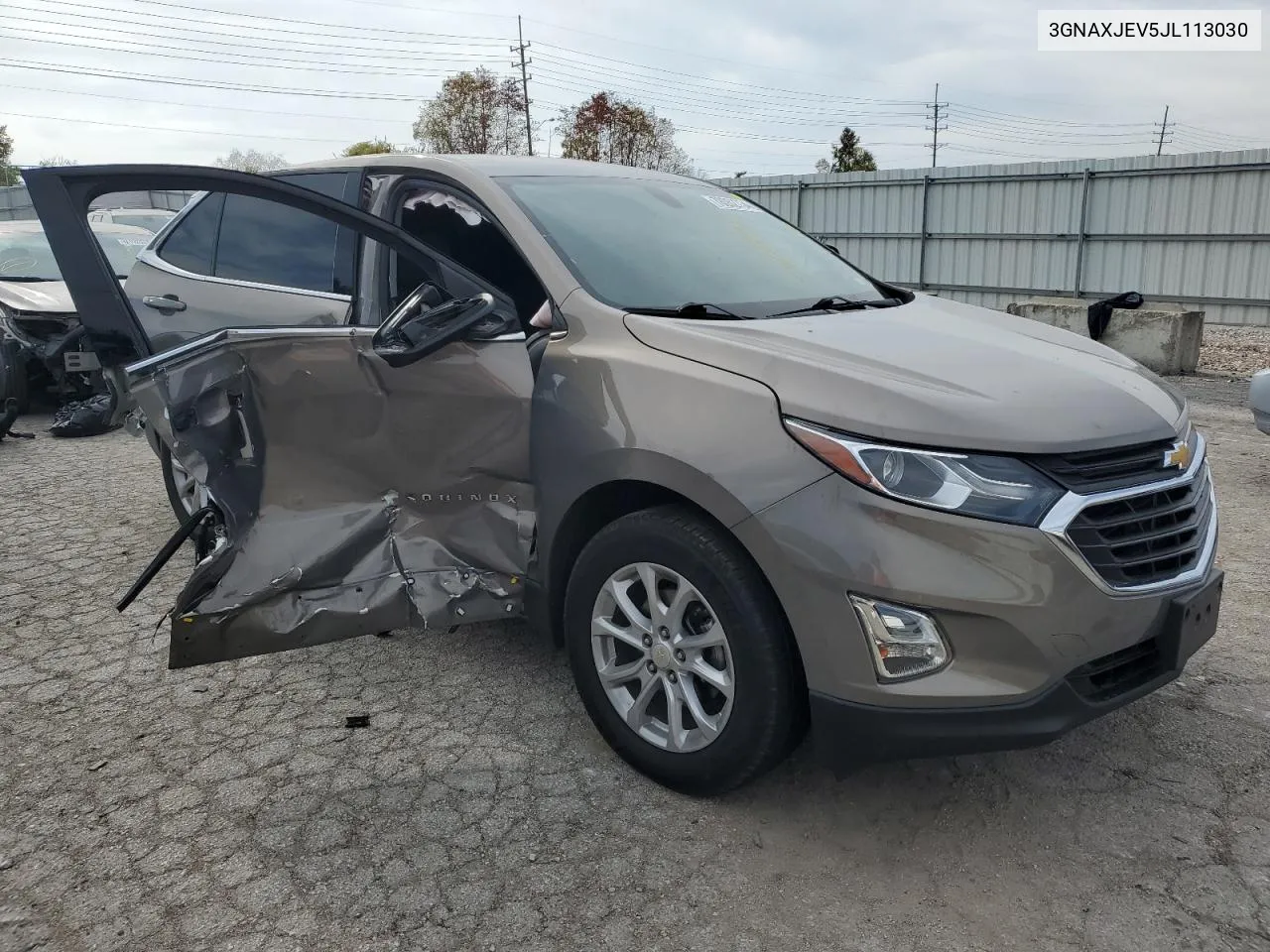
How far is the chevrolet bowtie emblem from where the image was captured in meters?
2.63

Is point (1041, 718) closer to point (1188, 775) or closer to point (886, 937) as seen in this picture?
point (886, 937)

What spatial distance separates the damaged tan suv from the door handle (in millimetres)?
239

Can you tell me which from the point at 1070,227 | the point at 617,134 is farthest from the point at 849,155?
the point at 1070,227

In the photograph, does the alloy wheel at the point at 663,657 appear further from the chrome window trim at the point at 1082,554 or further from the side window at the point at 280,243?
the side window at the point at 280,243

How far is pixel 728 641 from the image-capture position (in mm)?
2604

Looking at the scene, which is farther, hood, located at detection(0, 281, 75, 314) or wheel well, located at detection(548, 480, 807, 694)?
hood, located at detection(0, 281, 75, 314)

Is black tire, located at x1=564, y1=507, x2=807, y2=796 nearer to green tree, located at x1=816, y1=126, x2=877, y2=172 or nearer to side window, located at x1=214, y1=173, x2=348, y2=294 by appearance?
side window, located at x1=214, y1=173, x2=348, y2=294

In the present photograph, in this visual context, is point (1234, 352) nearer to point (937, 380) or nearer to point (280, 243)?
point (937, 380)

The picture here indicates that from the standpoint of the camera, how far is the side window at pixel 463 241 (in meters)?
3.44

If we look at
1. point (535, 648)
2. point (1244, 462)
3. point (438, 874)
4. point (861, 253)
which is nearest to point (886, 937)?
point (438, 874)

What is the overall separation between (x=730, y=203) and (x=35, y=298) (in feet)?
23.3

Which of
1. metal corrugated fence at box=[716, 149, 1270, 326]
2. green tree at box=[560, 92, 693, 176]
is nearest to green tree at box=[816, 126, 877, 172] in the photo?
green tree at box=[560, 92, 693, 176]

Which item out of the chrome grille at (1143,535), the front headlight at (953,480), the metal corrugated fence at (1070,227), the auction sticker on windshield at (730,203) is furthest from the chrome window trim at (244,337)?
the metal corrugated fence at (1070,227)

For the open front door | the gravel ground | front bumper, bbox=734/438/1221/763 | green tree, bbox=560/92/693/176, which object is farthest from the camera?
green tree, bbox=560/92/693/176
